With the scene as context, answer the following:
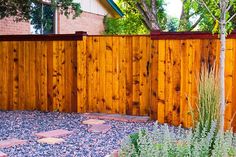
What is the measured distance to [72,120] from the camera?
21.7 feet

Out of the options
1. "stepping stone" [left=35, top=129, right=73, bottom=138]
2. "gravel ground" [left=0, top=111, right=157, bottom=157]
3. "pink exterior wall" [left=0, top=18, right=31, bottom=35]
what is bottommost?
"gravel ground" [left=0, top=111, right=157, bottom=157]

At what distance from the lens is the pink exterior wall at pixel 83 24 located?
12656mm

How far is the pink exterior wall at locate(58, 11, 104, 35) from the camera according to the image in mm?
12656

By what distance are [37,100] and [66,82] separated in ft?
2.58

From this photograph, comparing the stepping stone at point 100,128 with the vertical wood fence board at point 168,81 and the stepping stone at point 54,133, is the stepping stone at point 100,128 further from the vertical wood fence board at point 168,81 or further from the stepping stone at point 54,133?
the vertical wood fence board at point 168,81

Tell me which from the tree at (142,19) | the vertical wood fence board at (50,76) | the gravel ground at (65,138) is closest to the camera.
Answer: the gravel ground at (65,138)

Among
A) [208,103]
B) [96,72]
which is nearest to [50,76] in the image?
[96,72]

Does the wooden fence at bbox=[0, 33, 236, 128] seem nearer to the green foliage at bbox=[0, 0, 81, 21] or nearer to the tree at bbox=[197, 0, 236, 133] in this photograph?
the green foliage at bbox=[0, 0, 81, 21]

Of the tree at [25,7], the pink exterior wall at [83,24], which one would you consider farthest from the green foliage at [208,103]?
the pink exterior wall at [83,24]

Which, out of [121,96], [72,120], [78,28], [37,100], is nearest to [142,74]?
[121,96]

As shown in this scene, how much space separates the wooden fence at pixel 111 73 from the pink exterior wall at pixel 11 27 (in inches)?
69.1

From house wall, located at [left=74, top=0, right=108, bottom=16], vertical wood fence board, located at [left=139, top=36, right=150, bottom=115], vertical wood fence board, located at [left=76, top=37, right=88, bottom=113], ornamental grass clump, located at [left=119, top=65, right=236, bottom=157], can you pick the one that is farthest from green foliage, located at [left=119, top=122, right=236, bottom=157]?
house wall, located at [left=74, top=0, right=108, bottom=16]

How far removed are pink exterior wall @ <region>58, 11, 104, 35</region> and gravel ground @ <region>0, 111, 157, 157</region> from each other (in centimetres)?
569

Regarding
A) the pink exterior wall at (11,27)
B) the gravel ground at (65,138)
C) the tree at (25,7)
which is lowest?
the gravel ground at (65,138)
